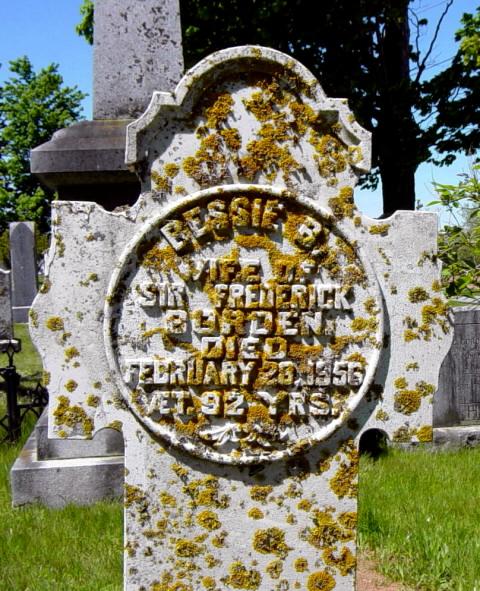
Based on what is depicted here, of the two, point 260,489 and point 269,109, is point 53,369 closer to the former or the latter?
point 260,489

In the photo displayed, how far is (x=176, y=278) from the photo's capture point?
2.12 m

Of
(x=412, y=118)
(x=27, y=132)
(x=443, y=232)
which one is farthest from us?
(x=27, y=132)

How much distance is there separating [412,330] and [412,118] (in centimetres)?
1126

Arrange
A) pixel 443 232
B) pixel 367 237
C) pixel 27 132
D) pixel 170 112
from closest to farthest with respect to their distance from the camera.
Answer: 1. pixel 170 112
2. pixel 367 237
3. pixel 443 232
4. pixel 27 132

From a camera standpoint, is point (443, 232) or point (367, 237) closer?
point (367, 237)

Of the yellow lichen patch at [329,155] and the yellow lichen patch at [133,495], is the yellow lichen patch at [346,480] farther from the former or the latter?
the yellow lichen patch at [329,155]

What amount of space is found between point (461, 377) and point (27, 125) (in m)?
28.8

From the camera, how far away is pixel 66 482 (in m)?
4.07

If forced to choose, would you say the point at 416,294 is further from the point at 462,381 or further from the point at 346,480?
the point at 462,381

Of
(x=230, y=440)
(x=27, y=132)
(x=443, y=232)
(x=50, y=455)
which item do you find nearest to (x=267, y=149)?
(x=230, y=440)

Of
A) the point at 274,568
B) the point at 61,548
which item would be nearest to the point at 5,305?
the point at 61,548

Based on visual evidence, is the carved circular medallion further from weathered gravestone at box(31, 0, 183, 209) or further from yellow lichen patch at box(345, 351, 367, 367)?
weathered gravestone at box(31, 0, 183, 209)

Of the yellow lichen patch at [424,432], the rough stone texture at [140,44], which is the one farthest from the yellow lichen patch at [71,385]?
the rough stone texture at [140,44]

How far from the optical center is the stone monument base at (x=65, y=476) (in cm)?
405
